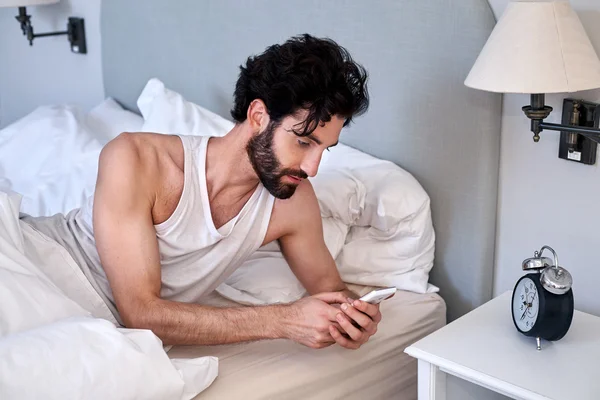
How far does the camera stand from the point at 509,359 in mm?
1320

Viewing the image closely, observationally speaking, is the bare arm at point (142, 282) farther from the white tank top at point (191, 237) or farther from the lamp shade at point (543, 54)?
the lamp shade at point (543, 54)

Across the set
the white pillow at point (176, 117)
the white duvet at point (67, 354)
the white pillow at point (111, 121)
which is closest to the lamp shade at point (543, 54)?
the white duvet at point (67, 354)

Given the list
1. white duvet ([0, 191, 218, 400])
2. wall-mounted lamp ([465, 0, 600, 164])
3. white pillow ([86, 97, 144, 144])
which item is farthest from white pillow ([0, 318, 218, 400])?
white pillow ([86, 97, 144, 144])

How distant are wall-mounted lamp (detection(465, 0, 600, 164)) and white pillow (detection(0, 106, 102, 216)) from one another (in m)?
1.03

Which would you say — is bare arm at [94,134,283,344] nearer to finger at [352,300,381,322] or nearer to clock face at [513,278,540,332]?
finger at [352,300,381,322]

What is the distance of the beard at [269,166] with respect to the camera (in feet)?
4.68

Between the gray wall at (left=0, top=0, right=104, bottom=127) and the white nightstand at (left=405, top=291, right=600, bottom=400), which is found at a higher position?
the gray wall at (left=0, top=0, right=104, bottom=127)

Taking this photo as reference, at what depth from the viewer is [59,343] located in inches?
43.5

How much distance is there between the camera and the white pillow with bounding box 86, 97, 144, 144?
7.53 feet

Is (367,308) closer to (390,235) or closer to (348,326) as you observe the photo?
(348,326)

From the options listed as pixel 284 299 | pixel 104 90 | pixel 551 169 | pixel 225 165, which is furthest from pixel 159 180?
pixel 104 90

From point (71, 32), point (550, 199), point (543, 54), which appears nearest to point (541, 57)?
point (543, 54)

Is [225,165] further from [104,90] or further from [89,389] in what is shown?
A: [104,90]

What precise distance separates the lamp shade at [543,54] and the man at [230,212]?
0.25 meters
